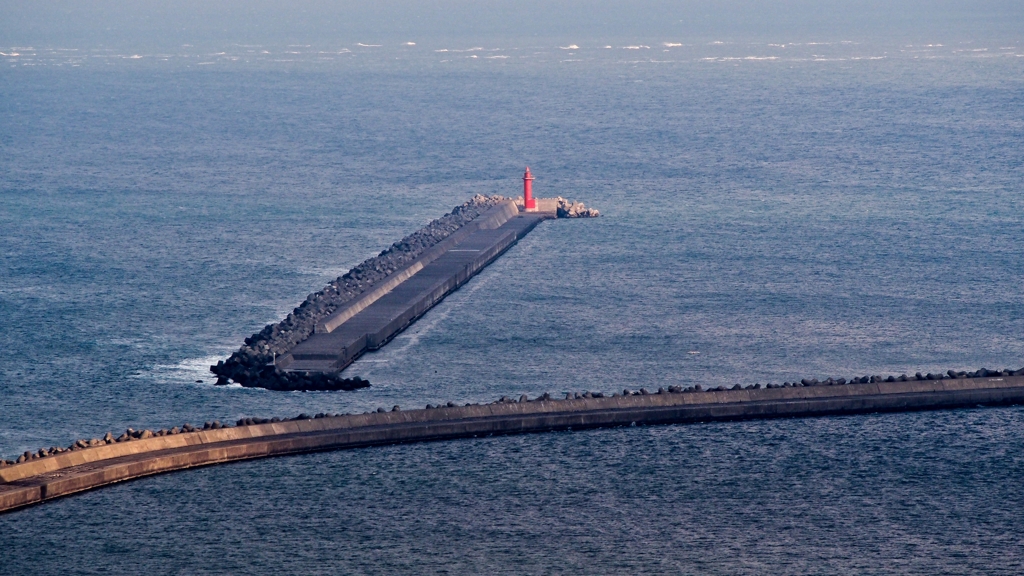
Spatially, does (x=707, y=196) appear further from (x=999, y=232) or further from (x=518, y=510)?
(x=518, y=510)

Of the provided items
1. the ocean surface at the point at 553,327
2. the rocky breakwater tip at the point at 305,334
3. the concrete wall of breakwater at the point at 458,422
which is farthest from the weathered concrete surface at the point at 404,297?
the concrete wall of breakwater at the point at 458,422

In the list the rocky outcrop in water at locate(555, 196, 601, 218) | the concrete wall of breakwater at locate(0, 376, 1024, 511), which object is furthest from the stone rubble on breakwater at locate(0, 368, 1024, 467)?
the rocky outcrop in water at locate(555, 196, 601, 218)

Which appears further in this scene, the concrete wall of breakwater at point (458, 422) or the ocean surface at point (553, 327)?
the concrete wall of breakwater at point (458, 422)

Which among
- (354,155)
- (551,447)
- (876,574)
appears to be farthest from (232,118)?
(876,574)

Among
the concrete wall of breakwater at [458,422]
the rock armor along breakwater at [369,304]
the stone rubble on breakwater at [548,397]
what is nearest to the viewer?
the concrete wall of breakwater at [458,422]

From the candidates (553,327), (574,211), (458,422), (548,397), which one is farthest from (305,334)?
(574,211)

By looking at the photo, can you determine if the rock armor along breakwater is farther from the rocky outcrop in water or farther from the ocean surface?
the rocky outcrop in water

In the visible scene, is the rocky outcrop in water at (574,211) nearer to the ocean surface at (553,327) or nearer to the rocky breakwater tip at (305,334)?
the ocean surface at (553,327)

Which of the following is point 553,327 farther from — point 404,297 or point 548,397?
point 548,397
